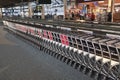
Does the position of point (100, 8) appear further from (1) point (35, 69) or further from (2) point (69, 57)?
(1) point (35, 69)

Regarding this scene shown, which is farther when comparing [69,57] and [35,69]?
[69,57]

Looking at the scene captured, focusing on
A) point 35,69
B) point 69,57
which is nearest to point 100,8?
point 69,57

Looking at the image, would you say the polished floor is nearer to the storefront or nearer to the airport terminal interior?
the airport terminal interior

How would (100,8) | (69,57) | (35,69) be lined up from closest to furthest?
(35,69), (69,57), (100,8)

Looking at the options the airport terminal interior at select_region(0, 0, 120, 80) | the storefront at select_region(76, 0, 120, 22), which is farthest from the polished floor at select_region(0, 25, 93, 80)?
the storefront at select_region(76, 0, 120, 22)

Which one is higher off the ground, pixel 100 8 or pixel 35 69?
pixel 100 8

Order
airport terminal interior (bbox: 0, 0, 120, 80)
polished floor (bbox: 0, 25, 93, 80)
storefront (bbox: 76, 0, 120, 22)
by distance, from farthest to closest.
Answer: storefront (bbox: 76, 0, 120, 22), polished floor (bbox: 0, 25, 93, 80), airport terminal interior (bbox: 0, 0, 120, 80)

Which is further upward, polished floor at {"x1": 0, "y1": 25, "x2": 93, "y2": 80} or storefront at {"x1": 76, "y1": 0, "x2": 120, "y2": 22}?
storefront at {"x1": 76, "y1": 0, "x2": 120, "y2": 22}

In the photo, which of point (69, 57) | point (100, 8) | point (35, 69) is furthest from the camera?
point (100, 8)

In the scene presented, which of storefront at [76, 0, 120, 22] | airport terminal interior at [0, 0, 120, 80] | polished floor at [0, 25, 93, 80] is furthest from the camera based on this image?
storefront at [76, 0, 120, 22]

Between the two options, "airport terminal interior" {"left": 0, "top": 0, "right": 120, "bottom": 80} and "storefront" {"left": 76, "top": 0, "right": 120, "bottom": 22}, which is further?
"storefront" {"left": 76, "top": 0, "right": 120, "bottom": 22}

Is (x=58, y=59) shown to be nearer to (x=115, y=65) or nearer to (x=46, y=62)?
(x=46, y=62)

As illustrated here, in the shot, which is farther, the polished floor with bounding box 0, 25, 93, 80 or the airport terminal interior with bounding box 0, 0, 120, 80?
the polished floor with bounding box 0, 25, 93, 80

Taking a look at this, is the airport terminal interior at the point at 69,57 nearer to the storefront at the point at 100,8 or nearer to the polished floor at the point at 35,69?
the polished floor at the point at 35,69
